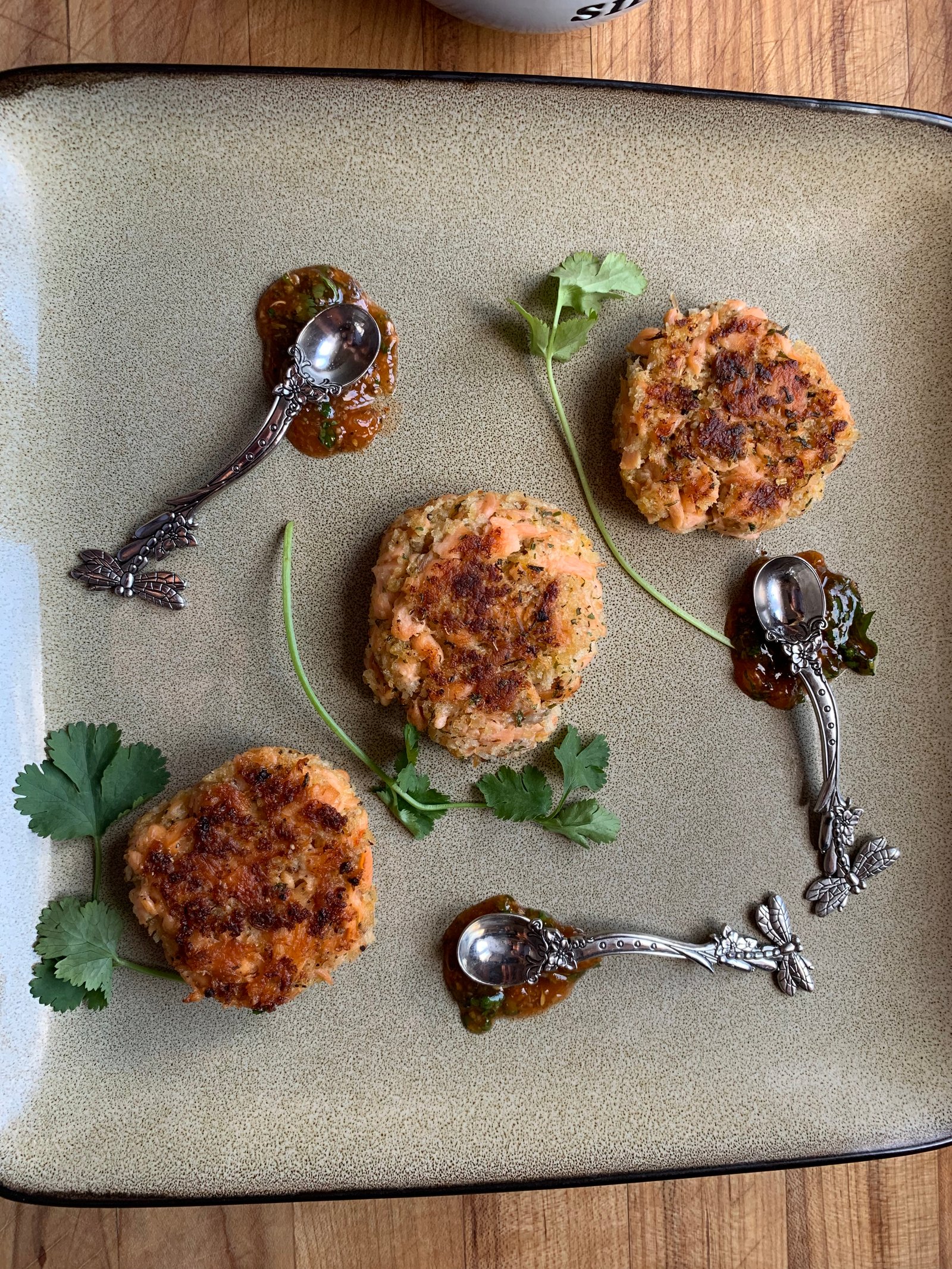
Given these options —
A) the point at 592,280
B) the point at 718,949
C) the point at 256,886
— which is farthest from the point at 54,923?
the point at 592,280

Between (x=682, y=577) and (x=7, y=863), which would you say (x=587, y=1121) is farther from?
(x=7, y=863)

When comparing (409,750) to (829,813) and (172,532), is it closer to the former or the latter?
(172,532)

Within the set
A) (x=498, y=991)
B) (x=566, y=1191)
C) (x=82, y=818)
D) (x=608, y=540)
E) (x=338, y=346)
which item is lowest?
(x=566, y=1191)

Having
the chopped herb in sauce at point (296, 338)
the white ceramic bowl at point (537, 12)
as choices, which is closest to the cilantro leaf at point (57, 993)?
the chopped herb in sauce at point (296, 338)

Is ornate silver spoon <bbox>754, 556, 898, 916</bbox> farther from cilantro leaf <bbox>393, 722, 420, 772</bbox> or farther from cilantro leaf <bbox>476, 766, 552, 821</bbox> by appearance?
cilantro leaf <bbox>393, 722, 420, 772</bbox>

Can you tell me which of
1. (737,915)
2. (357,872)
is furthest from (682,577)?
(357,872)

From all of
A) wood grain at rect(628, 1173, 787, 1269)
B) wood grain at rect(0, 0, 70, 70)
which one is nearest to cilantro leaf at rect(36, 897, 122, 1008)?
wood grain at rect(628, 1173, 787, 1269)
